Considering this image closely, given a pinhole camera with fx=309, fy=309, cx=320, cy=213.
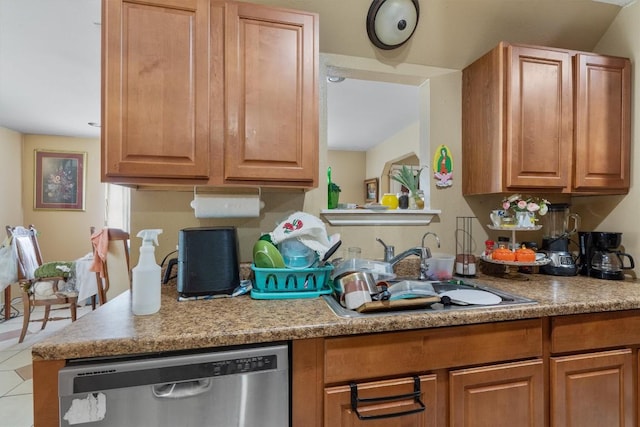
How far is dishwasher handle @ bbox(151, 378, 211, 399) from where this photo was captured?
0.83m

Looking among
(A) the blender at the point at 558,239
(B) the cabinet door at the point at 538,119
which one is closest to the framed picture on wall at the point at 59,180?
(B) the cabinet door at the point at 538,119

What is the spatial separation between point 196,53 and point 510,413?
1750mm

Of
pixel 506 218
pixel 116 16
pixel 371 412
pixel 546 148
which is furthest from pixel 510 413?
pixel 116 16

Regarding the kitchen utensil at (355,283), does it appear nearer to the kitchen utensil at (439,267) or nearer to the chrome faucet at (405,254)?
the chrome faucet at (405,254)

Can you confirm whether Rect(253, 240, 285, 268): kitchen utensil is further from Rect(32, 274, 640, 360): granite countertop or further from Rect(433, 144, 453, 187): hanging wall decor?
Rect(433, 144, 453, 187): hanging wall decor

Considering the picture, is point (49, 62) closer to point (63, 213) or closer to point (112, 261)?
point (112, 261)

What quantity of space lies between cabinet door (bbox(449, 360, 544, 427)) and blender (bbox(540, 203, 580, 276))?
2.68 feet

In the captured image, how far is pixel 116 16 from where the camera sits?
1.11m

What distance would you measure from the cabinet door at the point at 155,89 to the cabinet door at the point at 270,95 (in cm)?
11

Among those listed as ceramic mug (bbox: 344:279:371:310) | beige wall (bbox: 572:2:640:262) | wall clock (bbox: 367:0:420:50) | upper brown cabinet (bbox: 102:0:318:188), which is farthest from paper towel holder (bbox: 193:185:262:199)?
beige wall (bbox: 572:2:640:262)

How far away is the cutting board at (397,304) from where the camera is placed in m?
1.06

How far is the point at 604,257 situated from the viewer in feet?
5.35

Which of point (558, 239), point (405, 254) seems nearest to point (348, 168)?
point (558, 239)

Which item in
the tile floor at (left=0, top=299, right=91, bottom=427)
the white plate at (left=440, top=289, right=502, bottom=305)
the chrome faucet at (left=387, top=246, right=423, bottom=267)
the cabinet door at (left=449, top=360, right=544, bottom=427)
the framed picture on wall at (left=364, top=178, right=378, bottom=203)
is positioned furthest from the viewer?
the framed picture on wall at (left=364, top=178, right=378, bottom=203)
